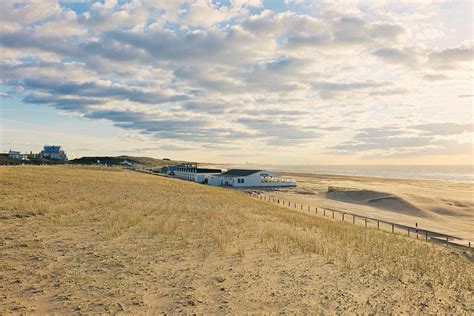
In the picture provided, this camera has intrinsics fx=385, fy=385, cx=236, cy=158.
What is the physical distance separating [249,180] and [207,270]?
69487 millimetres

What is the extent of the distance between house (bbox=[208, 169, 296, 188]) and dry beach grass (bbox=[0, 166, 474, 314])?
5957 centimetres

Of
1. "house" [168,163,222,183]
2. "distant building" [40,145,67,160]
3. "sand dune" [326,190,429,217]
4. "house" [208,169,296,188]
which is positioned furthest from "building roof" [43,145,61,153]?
"sand dune" [326,190,429,217]

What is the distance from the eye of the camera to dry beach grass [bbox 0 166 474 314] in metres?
9.88

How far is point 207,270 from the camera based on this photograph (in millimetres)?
12680

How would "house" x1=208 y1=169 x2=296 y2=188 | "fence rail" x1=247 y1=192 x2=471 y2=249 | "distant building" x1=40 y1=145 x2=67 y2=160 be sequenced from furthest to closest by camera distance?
1. "distant building" x1=40 y1=145 x2=67 y2=160
2. "house" x1=208 y1=169 x2=296 y2=188
3. "fence rail" x1=247 y1=192 x2=471 y2=249

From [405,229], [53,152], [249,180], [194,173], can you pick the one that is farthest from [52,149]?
[405,229]

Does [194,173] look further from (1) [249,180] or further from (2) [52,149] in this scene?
(2) [52,149]

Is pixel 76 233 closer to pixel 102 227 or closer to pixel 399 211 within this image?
pixel 102 227

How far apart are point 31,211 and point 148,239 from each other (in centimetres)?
942

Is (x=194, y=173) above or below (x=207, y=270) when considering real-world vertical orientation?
above

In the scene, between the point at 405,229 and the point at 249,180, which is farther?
the point at 249,180

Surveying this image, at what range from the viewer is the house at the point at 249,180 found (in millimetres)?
81312

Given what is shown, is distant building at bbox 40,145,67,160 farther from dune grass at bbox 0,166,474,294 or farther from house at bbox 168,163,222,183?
dune grass at bbox 0,166,474,294

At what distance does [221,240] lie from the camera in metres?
16.8
